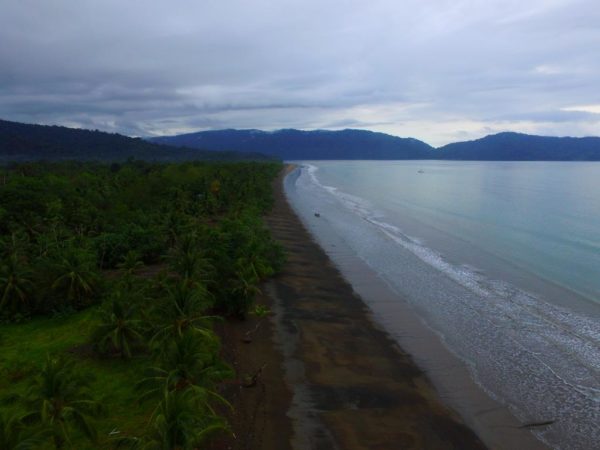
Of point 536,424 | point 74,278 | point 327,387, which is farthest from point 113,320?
point 536,424

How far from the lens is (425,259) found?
150ft

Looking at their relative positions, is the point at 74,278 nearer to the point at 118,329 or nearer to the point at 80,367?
the point at 80,367

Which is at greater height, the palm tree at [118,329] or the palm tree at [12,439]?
the palm tree at [12,439]

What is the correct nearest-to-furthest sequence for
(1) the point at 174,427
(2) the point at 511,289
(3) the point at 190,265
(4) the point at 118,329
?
1. (1) the point at 174,427
2. (4) the point at 118,329
3. (3) the point at 190,265
4. (2) the point at 511,289

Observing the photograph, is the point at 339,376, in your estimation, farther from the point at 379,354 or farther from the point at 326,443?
the point at 326,443

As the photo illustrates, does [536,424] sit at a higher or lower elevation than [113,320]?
lower

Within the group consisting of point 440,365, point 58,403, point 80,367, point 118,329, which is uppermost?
point 58,403

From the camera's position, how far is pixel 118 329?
2292 cm

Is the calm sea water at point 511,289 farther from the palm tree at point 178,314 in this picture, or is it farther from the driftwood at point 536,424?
the palm tree at point 178,314

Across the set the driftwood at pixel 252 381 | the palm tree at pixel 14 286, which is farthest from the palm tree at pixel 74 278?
the driftwood at pixel 252 381

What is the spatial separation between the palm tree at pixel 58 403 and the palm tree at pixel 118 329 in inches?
294

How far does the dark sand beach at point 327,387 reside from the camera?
17.4 metres

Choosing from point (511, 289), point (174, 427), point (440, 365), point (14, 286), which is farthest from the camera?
point (511, 289)

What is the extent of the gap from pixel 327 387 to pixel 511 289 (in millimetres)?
20531
